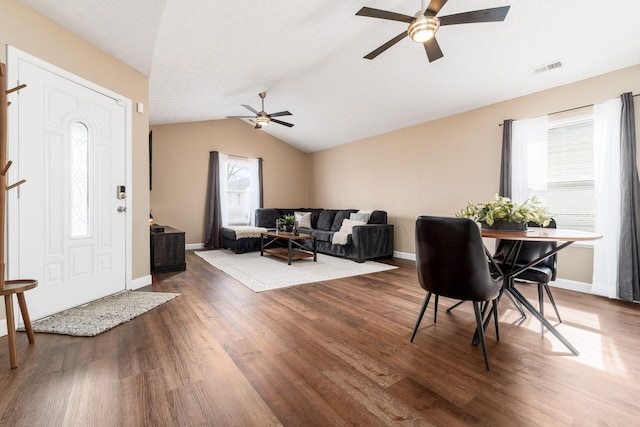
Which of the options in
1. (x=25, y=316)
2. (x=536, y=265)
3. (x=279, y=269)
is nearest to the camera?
(x=25, y=316)

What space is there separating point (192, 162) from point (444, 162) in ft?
17.4

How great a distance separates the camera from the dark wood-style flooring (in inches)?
52.8

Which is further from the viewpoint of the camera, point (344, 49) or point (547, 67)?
point (344, 49)

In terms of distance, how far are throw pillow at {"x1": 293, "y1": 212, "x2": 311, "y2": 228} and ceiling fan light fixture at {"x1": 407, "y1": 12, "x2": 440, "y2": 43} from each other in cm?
481

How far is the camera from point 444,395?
1492 millimetres

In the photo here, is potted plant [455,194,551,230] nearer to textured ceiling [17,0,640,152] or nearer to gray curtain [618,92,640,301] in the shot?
gray curtain [618,92,640,301]

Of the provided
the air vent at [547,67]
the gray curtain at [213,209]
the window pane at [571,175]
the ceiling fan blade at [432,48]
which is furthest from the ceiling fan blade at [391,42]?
the gray curtain at [213,209]

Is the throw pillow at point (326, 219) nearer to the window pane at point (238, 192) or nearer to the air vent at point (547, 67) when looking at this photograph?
the window pane at point (238, 192)

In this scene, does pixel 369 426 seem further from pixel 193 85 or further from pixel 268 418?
pixel 193 85

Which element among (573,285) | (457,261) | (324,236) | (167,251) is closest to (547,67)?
(573,285)

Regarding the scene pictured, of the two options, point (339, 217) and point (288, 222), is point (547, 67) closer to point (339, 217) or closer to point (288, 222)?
point (339, 217)

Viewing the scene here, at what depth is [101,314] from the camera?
2520 mm

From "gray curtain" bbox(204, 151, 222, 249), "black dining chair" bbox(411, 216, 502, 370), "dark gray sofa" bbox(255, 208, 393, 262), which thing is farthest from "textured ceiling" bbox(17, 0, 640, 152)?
"black dining chair" bbox(411, 216, 502, 370)

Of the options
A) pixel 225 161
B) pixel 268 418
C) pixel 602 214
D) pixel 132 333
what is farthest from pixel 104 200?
pixel 602 214
